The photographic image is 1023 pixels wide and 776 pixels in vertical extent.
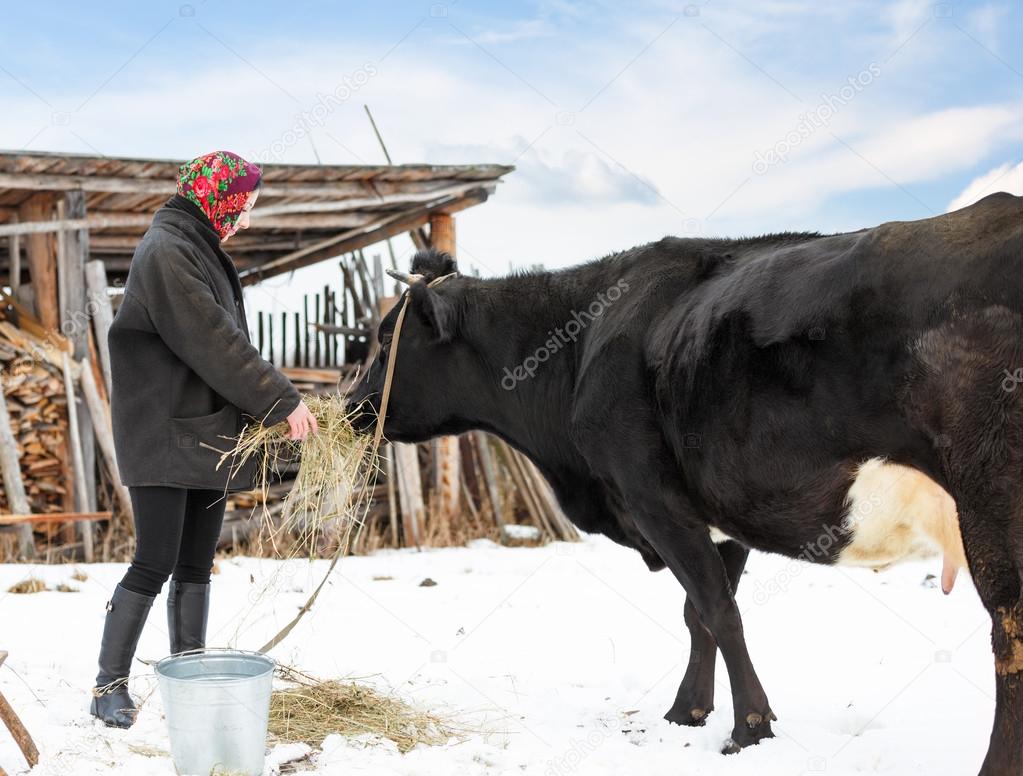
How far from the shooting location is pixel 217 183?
396 centimetres

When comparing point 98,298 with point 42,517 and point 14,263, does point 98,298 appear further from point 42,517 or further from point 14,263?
point 42,517

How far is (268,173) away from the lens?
9.02 m

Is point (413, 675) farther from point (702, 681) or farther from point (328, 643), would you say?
point (702, 681)

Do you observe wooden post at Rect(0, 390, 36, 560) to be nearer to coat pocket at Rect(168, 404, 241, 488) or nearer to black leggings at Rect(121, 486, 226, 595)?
black leggings at Rect(121, 486, 226, 595)

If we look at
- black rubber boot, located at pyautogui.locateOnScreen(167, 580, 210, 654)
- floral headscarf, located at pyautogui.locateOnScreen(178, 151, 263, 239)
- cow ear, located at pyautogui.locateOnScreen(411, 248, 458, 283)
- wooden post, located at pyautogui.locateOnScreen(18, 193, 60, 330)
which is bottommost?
black rubber boot, located at pyautogui.locateOnScreen(167, 580, 210, 654)

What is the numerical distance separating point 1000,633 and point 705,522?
1.13 metres

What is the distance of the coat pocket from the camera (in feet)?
12.3

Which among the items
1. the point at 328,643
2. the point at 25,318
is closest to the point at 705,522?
the point at 328,643

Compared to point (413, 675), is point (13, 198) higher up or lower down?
higher up

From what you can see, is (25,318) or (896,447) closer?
(896,447)

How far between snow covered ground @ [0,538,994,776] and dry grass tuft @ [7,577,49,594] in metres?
0.20

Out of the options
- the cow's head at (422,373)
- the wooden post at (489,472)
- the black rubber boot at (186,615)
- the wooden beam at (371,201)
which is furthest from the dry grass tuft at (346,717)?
the wooden beam at (371,201)

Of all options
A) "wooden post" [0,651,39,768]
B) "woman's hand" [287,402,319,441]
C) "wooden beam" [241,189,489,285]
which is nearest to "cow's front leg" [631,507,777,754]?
"woman's hand" [287,402,319,441]

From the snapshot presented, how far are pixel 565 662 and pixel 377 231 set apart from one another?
20.5 ft
